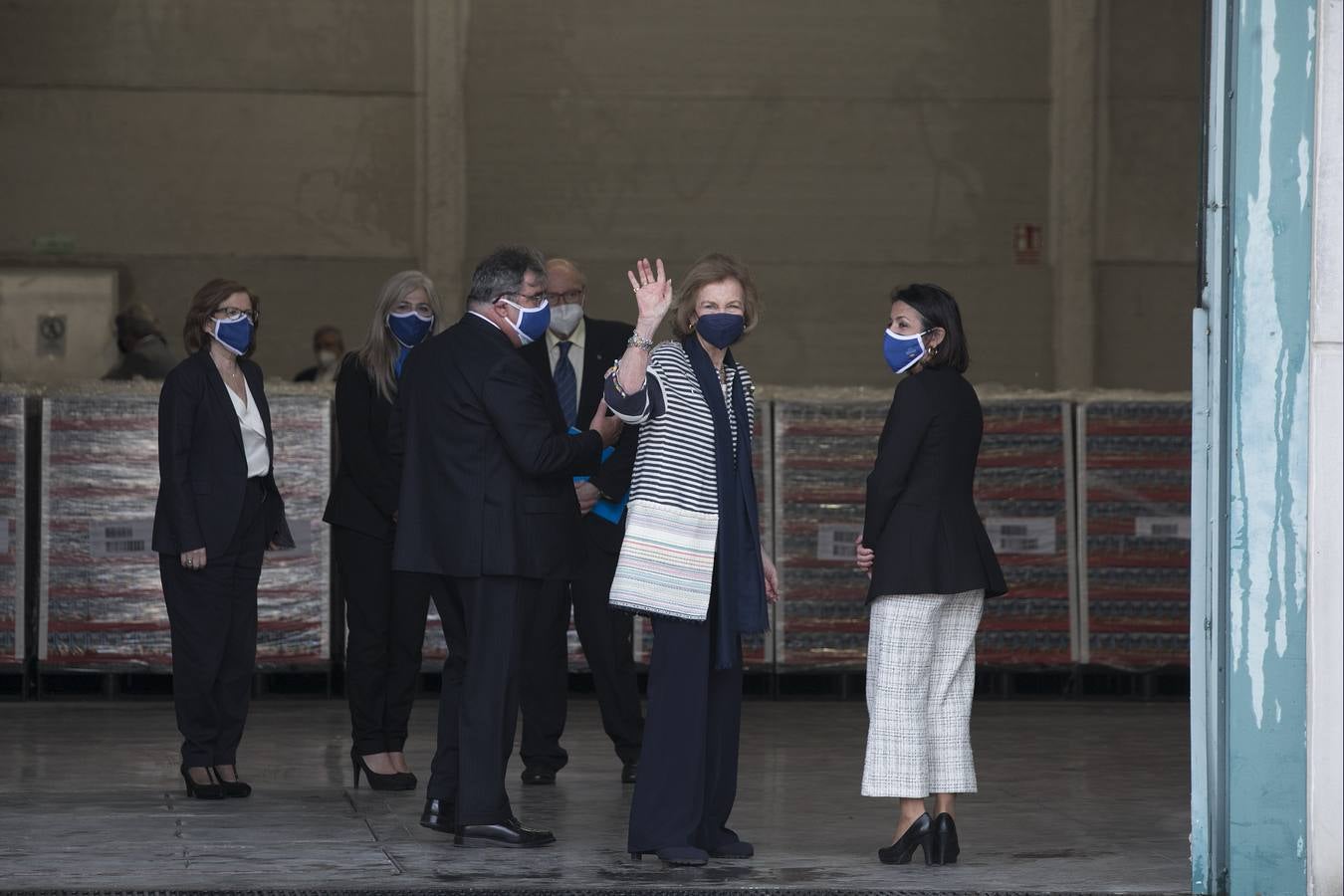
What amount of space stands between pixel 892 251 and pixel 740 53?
2015mm

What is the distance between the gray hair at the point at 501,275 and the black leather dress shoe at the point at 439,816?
165cm

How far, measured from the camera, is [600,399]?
25.9ft

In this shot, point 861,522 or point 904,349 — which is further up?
point 904,349

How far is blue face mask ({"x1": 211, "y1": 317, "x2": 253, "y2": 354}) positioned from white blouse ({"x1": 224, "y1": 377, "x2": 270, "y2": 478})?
0.17 metres

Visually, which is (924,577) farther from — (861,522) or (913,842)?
(861,522)

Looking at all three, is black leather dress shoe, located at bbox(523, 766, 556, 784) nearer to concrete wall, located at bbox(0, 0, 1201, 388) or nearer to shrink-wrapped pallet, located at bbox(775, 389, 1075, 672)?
shrink-wrapped pallet, located at bbox(775, 389, 1075, 672)

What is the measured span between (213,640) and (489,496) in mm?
1968

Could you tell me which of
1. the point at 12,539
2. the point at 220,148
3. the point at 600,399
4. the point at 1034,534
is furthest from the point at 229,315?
the point at 220,148

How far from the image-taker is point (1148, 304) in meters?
17.5

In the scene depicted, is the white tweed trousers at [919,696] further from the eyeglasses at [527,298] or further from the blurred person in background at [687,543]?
the eyeglasses at [527,298]

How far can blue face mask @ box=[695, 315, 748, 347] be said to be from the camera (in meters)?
6.49

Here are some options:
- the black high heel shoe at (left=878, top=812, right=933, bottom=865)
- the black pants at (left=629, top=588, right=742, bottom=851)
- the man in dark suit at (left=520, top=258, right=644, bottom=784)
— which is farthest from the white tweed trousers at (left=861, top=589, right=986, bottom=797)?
the man in dark suit at (left=520, top=258, right=644, bottom=784)

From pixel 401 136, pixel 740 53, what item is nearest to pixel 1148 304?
pixel 740 53

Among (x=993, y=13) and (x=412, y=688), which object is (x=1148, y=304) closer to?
(x=993, y=13)
